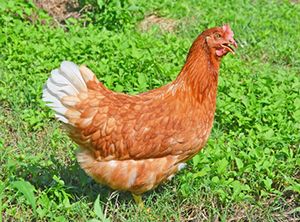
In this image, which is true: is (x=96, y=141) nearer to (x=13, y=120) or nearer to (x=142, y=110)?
(x=142, y=110)

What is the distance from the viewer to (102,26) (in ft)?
24.0

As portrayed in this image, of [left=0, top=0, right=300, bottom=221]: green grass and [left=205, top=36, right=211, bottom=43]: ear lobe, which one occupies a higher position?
[left=205, top=36, right=211, bottom=43]: ear lobe

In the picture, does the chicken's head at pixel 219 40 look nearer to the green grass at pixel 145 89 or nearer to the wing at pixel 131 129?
the wing at pixel 131 129

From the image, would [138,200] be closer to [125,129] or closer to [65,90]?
[125,129]

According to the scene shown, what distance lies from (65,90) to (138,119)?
0.52 m

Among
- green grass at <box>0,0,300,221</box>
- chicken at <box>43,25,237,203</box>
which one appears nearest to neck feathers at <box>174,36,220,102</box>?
chicken at <box>43,25,237,203</box>

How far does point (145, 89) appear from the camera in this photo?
17.7 ft

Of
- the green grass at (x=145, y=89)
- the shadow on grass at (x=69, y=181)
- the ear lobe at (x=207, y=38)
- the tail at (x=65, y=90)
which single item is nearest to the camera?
the tail at (x=65, y=90)

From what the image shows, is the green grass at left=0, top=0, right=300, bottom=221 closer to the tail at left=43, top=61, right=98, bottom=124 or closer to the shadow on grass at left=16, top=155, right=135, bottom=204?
the shadow on grass at left=16, top=155, right=135, bottom=204

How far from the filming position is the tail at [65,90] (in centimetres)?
377

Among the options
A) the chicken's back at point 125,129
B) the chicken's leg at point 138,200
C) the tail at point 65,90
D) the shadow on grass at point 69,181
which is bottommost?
the chicken's leg at point 138,200

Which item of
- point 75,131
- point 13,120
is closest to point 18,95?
point 13,120

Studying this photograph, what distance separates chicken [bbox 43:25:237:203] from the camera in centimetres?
381

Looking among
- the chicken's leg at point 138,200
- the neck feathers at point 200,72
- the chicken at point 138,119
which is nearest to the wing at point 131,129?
the chicken at point 138,119
